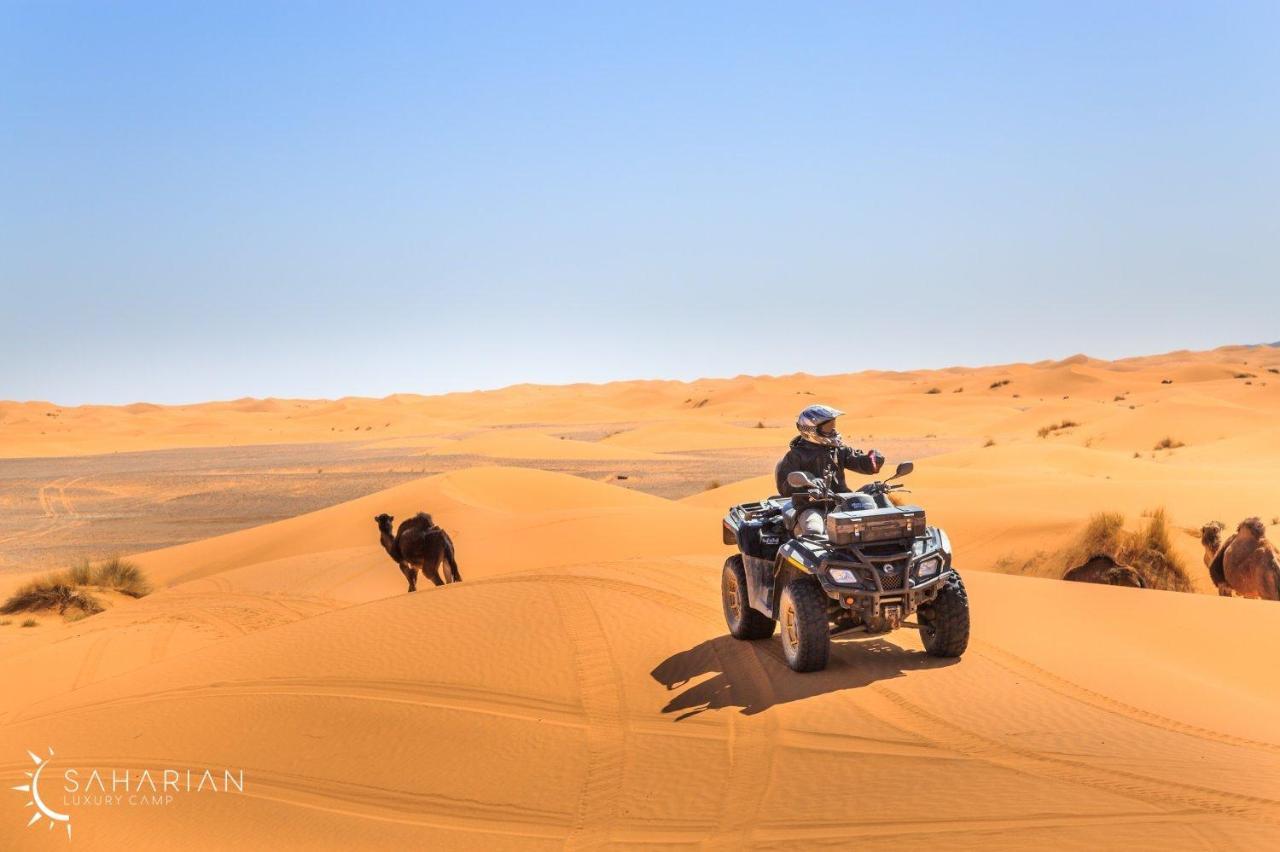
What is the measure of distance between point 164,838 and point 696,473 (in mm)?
30304

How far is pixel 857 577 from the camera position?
685 cm

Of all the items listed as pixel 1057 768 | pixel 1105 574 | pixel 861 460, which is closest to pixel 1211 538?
pixel 1105 574

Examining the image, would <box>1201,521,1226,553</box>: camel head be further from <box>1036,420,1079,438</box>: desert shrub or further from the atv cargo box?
<box>1036,420,1079,438</box>: desert shrub

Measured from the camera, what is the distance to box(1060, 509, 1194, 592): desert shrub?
12.5m

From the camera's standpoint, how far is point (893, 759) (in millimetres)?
5781

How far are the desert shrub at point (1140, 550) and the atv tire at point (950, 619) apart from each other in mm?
6228

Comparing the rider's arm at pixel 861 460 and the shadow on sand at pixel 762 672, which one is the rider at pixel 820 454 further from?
the shadow on sand at pixel 762 672

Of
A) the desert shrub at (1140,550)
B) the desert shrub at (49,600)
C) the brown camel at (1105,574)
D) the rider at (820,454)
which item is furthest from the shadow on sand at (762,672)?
the desert shrub at (49,600)

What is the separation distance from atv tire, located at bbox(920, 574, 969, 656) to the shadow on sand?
132mm

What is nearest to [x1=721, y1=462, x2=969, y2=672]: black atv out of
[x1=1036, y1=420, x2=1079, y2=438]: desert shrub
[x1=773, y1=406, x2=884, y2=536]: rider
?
[x1=773, y1=406, x2=884, y2=536]: rider

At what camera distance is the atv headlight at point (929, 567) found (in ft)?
22.9

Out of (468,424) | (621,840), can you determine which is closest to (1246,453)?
(621,840)

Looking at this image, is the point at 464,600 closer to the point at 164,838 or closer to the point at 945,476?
the point at 164,838

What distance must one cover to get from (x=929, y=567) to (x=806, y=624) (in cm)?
98
